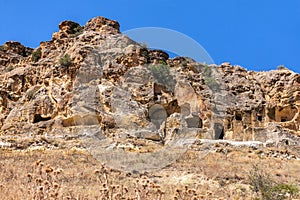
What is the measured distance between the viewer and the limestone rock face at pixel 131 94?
941 inches

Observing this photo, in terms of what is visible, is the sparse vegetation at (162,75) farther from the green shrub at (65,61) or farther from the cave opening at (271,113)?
the cave opening at (271,113)

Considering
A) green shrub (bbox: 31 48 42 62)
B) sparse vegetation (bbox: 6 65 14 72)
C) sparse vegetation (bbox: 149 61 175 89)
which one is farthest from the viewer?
sparse vegetation (bbox: 6 65 14 72)

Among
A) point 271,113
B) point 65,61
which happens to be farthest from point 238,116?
point 65,61

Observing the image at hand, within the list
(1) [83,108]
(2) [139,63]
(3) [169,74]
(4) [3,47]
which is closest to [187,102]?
(3) [169,74]

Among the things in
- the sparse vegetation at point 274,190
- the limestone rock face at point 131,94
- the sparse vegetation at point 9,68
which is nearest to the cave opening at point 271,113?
the limestone rock face at point 131,94

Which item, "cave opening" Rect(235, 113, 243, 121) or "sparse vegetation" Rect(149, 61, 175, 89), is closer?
"sparse vegetation" Rect(149, 61, 175, 89)

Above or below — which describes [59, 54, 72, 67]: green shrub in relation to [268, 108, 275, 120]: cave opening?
above

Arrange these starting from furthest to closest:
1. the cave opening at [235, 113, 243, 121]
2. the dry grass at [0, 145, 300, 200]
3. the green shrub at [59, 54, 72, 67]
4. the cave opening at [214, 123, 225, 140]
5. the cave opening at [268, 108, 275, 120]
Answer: the cave opening at [268, 108, 275, 120]
the cave opening at [235, 113, 243, 121]
the cave opening at [214, 123, 225, 140]
the green shrub at [59, 54, 72, 67]
the dry grass at [0, 145, 300, 200]

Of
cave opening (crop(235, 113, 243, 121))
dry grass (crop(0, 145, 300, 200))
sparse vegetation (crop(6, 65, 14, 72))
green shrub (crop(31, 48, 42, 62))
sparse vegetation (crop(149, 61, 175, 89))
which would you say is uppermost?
green shrub (crop(31, 48, 42, 62))

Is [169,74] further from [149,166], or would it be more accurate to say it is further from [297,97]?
[149,166]

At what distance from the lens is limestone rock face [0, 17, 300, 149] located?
23.9 meters

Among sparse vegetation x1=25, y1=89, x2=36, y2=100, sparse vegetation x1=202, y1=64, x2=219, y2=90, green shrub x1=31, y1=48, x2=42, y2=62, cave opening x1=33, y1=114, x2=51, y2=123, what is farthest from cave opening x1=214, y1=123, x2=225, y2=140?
green shrub x1=31, y1=48, x2=42, y2=62

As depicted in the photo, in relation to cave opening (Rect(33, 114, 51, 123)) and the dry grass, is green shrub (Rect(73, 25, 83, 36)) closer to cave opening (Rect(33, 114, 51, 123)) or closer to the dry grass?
cave opening (Rect(33, 114, 51, 123))

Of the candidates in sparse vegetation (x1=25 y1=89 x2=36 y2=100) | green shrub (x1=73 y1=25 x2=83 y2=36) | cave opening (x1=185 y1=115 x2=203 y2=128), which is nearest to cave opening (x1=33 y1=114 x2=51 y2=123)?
sparse vegetation (x1=25 y1=89 x2=36 y2=100)
